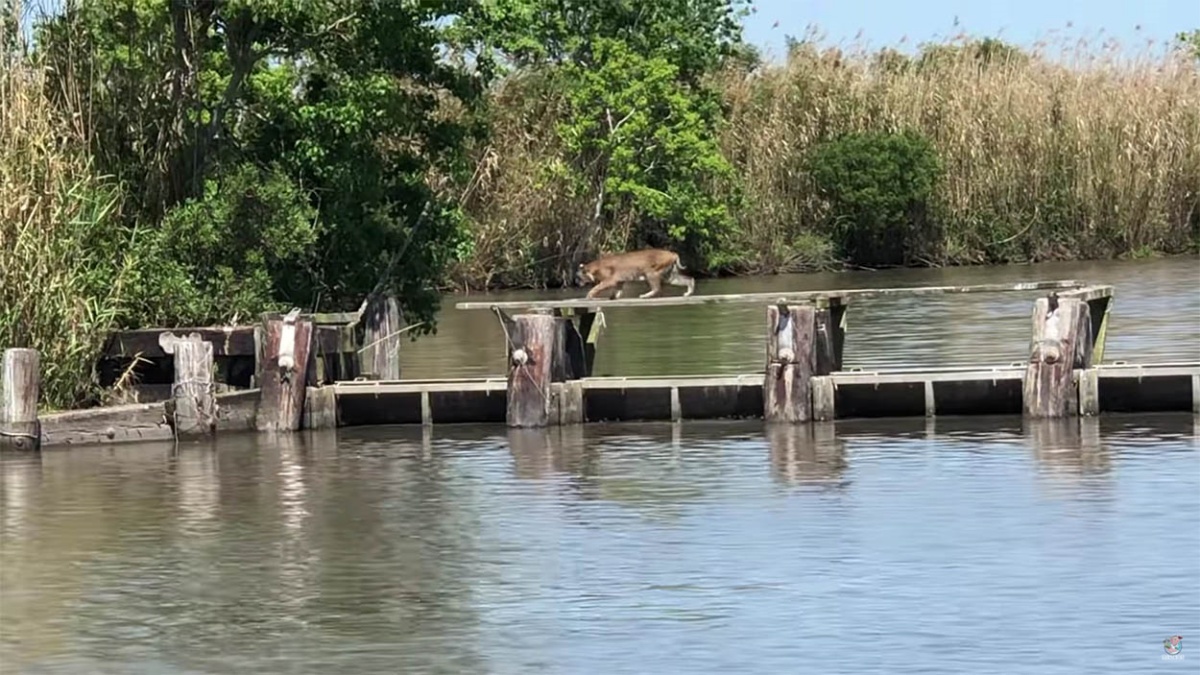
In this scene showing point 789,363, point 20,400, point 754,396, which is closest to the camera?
point 20,400

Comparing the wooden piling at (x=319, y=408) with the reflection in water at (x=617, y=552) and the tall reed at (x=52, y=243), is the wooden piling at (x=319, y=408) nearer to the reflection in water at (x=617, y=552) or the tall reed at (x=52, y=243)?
the reflection in water at (x=617, y=552)

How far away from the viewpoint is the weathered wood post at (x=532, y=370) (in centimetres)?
2164

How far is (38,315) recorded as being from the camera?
21656 mm

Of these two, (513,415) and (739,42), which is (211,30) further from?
(739,42)

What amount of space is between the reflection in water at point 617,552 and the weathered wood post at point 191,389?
19.1 inches

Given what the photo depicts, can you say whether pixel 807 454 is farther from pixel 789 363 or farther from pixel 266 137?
pixel 266 137

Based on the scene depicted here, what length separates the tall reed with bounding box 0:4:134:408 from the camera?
2156cm

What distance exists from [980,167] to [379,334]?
29.3 m

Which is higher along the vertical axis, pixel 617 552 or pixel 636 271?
pixel 636 271

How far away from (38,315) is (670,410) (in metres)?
5.61

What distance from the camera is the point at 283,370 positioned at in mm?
22000

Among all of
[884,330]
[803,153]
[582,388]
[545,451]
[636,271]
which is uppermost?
[803,153]

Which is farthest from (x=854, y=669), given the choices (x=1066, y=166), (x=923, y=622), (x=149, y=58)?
(x=1066, y=166)
